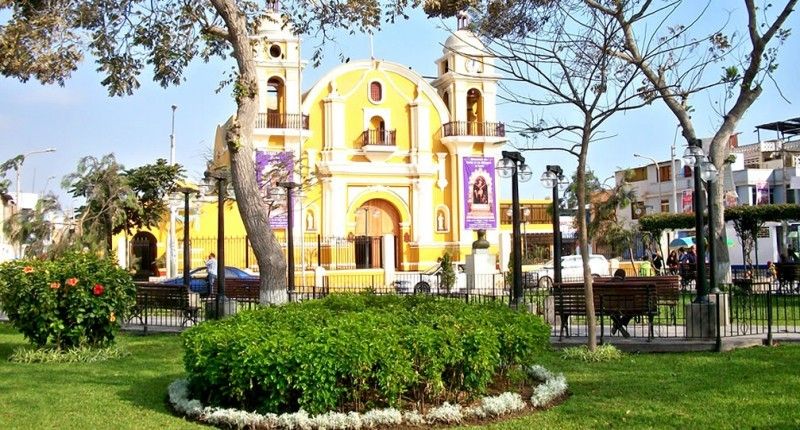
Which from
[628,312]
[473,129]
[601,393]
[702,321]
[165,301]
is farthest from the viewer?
[473,129]

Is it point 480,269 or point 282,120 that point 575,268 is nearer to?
point 480,269

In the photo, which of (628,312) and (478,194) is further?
(478,194)

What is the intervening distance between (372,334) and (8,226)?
22.7 m

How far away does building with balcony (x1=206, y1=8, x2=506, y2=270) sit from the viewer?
1438 inches

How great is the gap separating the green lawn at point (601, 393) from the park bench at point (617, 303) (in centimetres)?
131

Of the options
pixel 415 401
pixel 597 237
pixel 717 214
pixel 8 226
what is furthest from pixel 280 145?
pixel 415 401

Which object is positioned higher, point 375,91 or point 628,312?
point 375,91

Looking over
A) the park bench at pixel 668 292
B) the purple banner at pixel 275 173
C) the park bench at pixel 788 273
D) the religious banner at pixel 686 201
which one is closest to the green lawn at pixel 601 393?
the park bench at pixel 668 292

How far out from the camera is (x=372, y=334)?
22.1 ft

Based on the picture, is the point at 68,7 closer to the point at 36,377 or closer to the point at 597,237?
the point at 36,377

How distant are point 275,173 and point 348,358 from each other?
91.8 ft

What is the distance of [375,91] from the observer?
38.9m

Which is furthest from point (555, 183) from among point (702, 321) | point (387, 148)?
point (387, 148)

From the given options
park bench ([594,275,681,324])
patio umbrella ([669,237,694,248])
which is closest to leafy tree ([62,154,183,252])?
park bench ([594,275,681,324])
